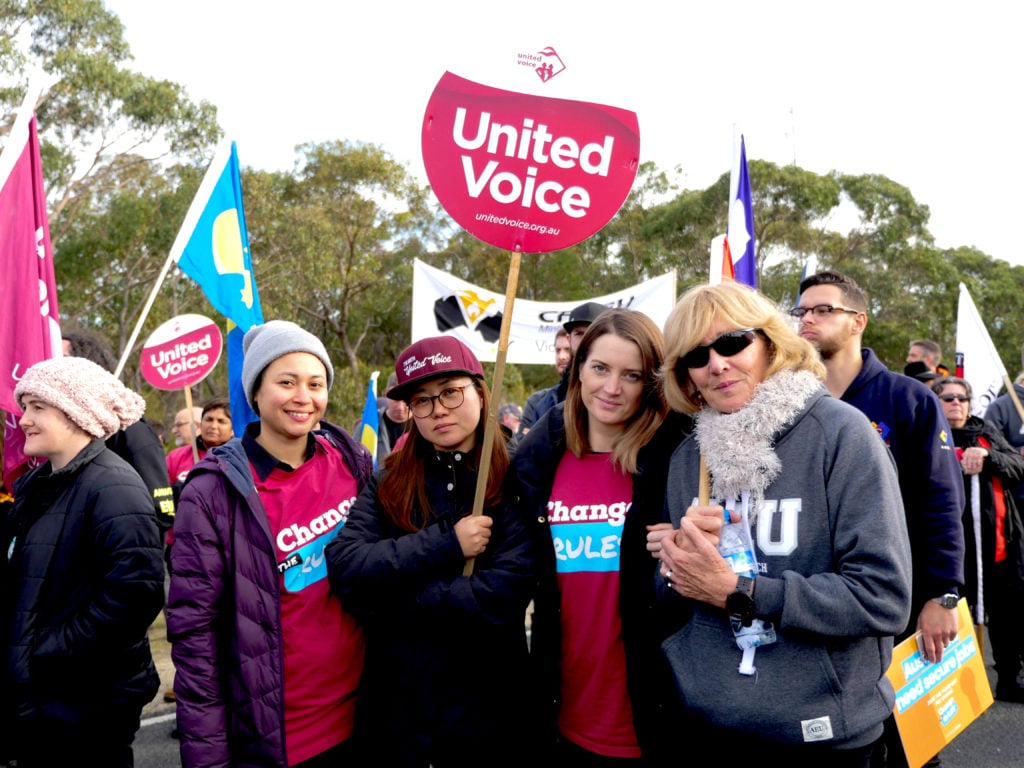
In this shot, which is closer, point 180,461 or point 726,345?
point 726,345

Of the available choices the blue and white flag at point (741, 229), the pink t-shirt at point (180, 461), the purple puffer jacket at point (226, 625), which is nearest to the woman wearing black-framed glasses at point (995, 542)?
the blue and white flag at point (741, 229)

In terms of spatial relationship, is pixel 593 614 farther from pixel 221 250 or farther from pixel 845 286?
pixel 221 250

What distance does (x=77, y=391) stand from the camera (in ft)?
9.32

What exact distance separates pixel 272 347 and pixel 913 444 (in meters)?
2.20

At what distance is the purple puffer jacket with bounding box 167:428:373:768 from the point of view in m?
2.24

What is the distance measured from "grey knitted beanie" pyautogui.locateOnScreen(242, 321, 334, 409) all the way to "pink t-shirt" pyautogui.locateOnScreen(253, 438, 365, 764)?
0.30 meters

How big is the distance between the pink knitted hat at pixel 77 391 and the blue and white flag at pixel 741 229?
2.42m

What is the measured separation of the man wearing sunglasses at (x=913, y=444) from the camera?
290cm

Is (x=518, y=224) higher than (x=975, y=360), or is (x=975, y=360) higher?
(x=518, y=224)

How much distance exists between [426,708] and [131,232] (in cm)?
2002

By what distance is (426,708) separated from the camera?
229 centimetres

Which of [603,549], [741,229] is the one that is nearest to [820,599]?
[603,549]

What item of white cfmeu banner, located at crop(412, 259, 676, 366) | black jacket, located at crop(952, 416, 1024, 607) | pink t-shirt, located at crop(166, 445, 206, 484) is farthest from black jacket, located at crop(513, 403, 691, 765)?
white cfmeu banner, located at crop(412, 259, 676, 366)

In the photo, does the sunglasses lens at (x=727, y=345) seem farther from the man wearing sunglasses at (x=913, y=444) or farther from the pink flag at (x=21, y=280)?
the pink flag at (x=21, y=280)
